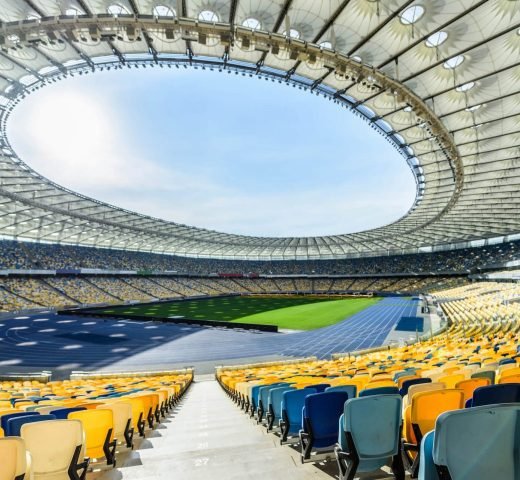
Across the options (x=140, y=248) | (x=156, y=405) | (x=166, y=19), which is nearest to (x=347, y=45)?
(x=166, y=19)

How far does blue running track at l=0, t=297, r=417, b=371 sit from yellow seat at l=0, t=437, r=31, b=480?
20314 mm

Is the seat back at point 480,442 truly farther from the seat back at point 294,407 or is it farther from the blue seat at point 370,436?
the seat back at point 294,407

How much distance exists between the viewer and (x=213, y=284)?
86562mm

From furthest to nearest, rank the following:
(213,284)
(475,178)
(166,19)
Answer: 1. (213,284)
2. (475,178)
3. (166,19)

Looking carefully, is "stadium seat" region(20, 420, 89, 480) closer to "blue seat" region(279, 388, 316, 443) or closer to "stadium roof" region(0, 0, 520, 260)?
"blue seat" region(279, 388, 316, 443)

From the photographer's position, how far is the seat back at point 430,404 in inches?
128

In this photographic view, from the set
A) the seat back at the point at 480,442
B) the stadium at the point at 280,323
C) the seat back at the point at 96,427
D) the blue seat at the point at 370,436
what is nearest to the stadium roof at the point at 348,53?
the stadium at the point at 280,323

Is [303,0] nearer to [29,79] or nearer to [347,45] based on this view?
[347,45]

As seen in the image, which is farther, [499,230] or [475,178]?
[499,230]

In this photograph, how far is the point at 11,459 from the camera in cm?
252

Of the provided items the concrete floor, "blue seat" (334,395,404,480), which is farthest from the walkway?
"blue seat" (334,395,404,480)

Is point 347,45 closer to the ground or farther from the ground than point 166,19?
farther from the ground

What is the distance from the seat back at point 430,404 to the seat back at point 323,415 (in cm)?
73

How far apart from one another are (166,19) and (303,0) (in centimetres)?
488
